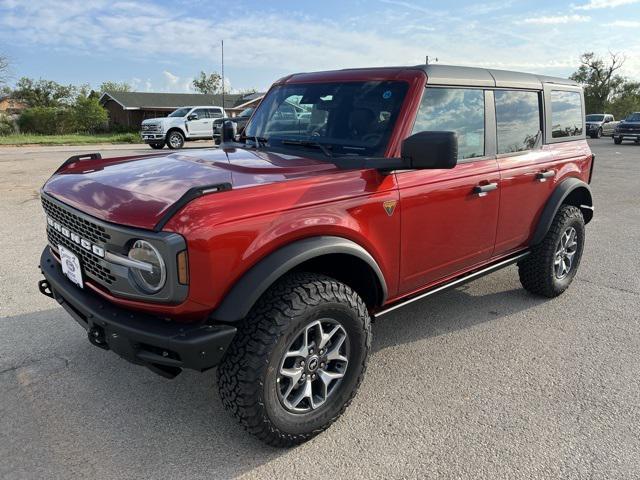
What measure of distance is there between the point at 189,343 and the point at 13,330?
7.83 ft

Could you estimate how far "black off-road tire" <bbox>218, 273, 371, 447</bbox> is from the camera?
2.29m

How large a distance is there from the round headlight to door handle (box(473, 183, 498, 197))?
2.15 metres

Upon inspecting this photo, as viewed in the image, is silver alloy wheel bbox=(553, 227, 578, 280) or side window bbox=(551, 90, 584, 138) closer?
side window bbox=(551, 90, 584, 138)

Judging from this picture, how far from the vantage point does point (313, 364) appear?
8.45 feet

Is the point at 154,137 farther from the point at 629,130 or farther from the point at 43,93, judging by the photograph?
the point at 43,93

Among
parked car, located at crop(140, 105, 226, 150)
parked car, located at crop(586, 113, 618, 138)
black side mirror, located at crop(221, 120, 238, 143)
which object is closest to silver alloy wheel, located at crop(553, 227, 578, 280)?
black side mirror, located at crop(221, 120, 238, 143)

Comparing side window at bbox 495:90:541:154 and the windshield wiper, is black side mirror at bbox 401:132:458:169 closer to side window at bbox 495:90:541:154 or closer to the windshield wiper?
the windshield wiper

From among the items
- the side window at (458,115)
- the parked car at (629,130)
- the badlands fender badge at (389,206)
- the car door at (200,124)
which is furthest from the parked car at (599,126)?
the badlands fender badge at (389,206)

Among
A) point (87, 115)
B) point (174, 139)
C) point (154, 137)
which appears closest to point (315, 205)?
point (154, 137)

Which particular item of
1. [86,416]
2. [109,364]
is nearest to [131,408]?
[86,416]

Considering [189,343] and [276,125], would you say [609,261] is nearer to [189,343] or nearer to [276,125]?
[276,125]

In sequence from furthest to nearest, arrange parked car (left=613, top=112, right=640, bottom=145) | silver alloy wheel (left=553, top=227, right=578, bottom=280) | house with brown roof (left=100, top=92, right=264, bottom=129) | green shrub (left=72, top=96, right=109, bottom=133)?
house with brown roof (left=100, top=92, right=264, bottom=129)
green shrub (left=72, top=96, right=109, bottom=133)
parked car (left=613, top=112, right=640, bottom=145)
silver alloy wheel (left=553, top=227, right=578, bottom=280)

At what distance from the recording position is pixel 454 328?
392 centimetres

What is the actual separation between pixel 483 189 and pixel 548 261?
1.34m
